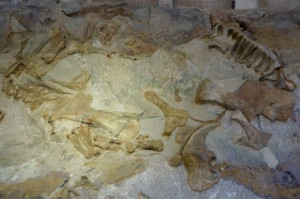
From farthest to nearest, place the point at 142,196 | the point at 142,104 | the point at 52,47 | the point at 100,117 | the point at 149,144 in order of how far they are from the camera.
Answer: the point at 52,47, the point at 142,104, the point at 100,117, the point at 149,144, the point at 142,196

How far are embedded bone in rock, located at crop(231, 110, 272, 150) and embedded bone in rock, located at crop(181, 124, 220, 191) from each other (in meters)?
0.36

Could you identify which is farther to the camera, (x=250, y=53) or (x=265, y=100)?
(x=250, y=53)

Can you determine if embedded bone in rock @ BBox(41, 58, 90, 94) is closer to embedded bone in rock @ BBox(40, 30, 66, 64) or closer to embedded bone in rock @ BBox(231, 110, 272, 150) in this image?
embedded bone in rock @ BBox(40, 30, 66, 64)

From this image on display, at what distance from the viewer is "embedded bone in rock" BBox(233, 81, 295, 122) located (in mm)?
3262

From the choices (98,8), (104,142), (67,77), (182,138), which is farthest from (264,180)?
(98,8)

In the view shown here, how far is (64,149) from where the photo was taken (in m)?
3.14

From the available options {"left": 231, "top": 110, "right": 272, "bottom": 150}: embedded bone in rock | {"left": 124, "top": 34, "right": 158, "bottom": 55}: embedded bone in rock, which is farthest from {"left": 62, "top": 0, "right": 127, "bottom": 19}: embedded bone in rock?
{"left": 231, "top": 110, "right": 272, "bottom": 150}: embedded bone in rock

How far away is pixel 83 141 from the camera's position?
3.15 m

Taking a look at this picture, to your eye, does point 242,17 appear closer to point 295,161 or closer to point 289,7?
point 289,7

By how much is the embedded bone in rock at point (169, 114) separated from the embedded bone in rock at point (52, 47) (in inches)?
36.4

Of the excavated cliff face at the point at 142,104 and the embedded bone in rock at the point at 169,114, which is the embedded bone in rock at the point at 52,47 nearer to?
the excavated cliff face at the point at 142,104

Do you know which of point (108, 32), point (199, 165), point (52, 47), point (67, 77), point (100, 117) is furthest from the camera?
point (108, 32)

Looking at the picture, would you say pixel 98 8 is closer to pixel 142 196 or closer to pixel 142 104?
pixel 142 104

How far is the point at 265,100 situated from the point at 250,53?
0.50 meters
